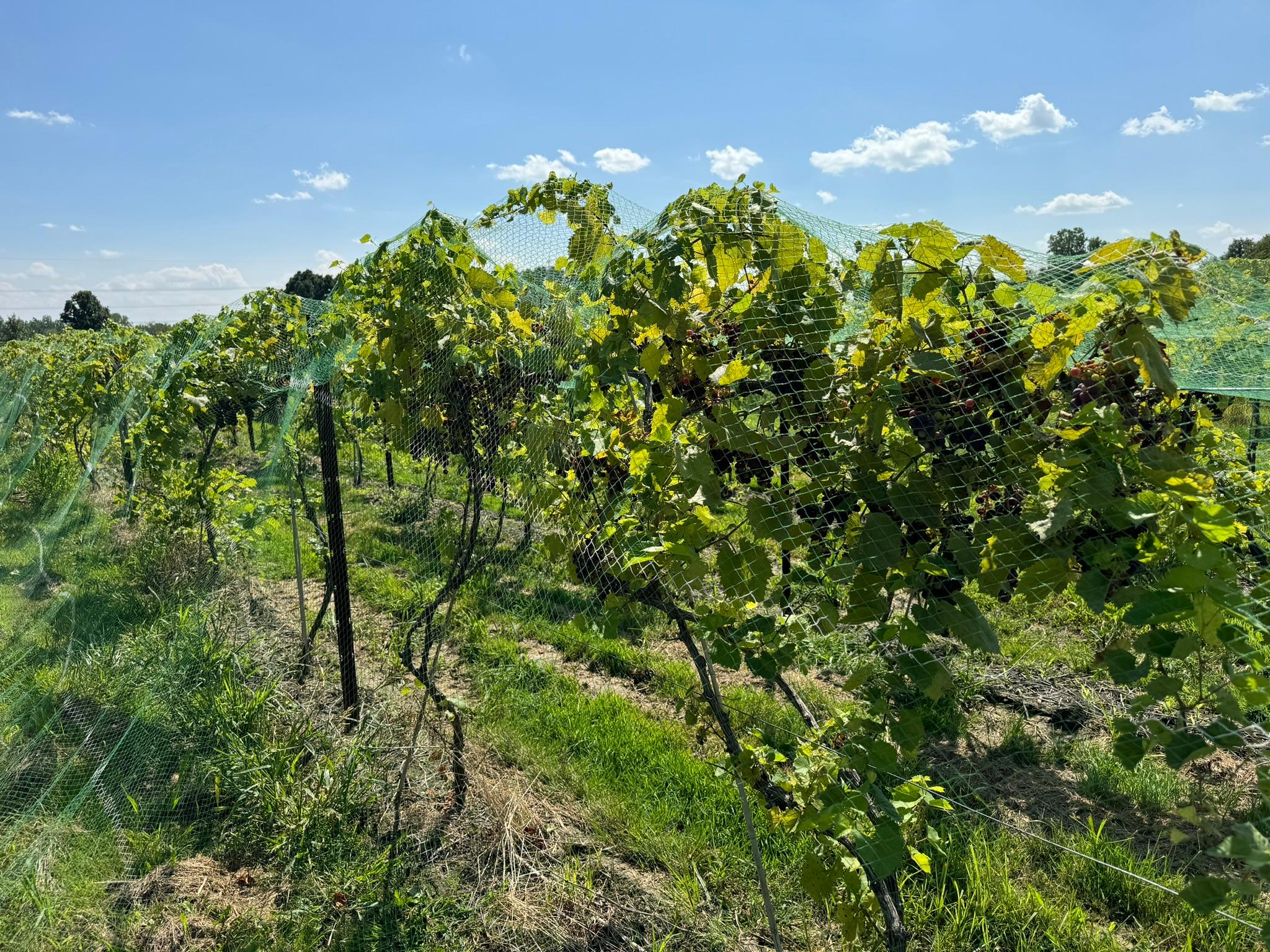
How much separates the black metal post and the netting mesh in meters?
0.03

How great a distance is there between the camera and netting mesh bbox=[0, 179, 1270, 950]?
1.22m

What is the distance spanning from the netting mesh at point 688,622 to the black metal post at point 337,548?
0.03m

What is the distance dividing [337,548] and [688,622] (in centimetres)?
208

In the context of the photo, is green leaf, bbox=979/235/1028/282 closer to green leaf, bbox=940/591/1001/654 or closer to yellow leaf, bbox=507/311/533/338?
green leaf, bbox=940/591/1001/654

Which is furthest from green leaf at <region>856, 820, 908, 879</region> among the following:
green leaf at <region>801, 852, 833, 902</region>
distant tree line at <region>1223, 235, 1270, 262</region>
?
distant tree line at <region>1223, 235, 1270, 262</region>

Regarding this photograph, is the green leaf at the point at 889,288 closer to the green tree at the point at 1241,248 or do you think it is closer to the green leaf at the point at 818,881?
the green leaf at the point at 818,881

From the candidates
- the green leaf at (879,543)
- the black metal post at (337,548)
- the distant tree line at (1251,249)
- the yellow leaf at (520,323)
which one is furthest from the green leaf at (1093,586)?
the distant tree line at (1251,249)

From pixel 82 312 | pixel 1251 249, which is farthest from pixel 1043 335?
pixel 82 312

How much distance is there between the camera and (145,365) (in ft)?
18.4

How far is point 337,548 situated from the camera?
11.1 feet

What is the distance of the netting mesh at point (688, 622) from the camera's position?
122cm

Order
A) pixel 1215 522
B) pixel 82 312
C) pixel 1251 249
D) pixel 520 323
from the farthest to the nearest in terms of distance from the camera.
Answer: pixel 82 312, pixel 1251 249, pixel 520 323, pixel 1215 522

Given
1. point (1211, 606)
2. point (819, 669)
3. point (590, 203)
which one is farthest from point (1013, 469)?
point (819, 669)

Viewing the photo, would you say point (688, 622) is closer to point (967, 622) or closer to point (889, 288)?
point (967, 622)
